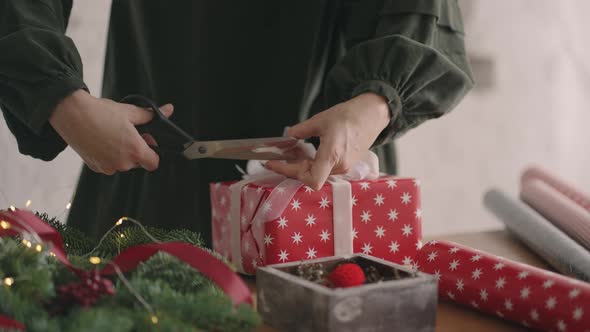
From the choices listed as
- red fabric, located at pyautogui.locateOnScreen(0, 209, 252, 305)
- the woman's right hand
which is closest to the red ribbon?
red fabric, located at pyautogui.locateOnScreen(0, 209, 252, 305)

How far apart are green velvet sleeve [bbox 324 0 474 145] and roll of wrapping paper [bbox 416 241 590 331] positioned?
0.57ft

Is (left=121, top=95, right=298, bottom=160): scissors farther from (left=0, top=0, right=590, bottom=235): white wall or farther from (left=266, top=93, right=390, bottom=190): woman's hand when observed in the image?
(left=0, top=0, right=590, bottom=235): white wall

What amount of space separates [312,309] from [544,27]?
5.10 feet

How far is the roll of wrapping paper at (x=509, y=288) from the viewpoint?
0.46 metres

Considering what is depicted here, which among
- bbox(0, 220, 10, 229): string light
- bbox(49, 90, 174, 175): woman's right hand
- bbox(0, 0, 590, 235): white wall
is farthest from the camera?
bbox(0, 0, 590, 235): white wall

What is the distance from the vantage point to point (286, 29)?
33.2 inches

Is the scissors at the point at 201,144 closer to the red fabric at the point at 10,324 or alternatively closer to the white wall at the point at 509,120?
the red fabric at the point at 10,324

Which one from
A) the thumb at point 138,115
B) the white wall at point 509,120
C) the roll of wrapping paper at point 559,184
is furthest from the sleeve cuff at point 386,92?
the white wall at point 509,120

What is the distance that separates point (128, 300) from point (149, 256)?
65mm

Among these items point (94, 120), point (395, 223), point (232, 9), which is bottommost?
point (395, 223)

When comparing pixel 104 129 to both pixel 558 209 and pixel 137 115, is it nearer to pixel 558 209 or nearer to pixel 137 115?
pixel 137 115

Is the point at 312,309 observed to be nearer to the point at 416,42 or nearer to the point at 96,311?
the point at 96,311

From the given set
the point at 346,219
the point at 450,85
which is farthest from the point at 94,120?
the point at 450,85

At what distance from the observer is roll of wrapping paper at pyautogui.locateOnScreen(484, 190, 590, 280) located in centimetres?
66
